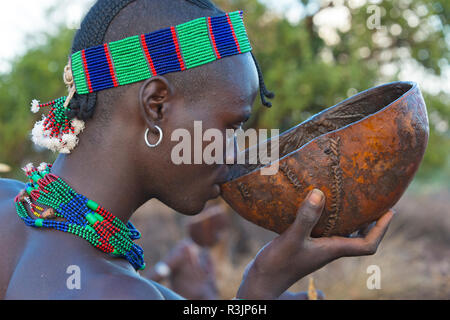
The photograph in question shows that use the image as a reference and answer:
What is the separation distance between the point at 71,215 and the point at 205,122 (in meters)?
0.60

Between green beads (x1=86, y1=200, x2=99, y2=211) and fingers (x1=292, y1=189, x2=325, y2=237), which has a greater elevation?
green beads (x1=86, y1=200, x2=99, y2=211)

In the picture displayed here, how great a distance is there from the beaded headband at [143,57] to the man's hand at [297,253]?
699 mm

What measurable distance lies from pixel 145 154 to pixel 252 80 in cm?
52

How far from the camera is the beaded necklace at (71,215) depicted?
5.92 ft

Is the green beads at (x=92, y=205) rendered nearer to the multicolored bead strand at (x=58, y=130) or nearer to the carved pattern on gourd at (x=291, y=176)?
the multicolored bead strand at (x=58, y=130)

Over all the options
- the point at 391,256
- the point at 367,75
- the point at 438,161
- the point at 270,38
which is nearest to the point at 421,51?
the point at 367,75

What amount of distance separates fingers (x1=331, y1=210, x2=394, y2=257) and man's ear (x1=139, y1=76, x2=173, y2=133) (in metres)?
0.88

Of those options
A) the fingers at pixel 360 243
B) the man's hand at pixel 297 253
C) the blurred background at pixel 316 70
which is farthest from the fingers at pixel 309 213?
the blurred background at pixel 316 70

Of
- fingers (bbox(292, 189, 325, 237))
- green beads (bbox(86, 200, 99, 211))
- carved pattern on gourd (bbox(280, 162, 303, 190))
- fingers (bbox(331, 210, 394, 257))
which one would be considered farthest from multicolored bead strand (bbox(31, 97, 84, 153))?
fingers (bbox(331, 210, 394, 257))

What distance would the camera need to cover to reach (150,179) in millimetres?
1936

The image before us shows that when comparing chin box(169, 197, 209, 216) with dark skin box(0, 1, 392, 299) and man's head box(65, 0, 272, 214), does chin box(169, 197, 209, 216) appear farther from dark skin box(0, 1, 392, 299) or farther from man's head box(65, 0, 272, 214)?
man's head box(65, 0, 272, 214)

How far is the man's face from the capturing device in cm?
189
